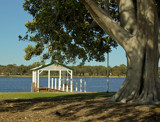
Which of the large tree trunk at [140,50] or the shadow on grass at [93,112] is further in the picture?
the large tree trunk at [140,50]

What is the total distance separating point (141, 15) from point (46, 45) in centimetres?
714

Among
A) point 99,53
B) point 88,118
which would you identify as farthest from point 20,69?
point 88,118

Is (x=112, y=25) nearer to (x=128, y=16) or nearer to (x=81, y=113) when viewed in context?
(x=128, y=16)

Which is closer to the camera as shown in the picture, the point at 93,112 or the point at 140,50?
the point at 93,112

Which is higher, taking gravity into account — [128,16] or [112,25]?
[128,16]

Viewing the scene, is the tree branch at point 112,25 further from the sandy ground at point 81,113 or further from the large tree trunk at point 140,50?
the sandy ground at point 81,113

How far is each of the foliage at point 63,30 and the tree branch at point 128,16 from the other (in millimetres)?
2926

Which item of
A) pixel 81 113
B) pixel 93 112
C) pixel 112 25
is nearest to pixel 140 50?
pixel 112 25

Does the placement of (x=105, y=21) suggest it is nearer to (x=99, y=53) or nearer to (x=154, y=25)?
(x=154, y=25)

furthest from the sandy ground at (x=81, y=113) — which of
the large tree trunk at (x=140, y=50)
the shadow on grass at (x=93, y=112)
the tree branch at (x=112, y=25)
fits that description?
the tree branch at (x=112, y=25)

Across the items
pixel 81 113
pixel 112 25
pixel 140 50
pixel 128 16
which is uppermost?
pixel 128 16

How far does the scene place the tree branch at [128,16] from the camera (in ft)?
36.5

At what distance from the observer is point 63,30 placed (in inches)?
587

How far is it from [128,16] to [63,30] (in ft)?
15.7
